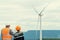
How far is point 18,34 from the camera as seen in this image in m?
25.5

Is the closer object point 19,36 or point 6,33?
point 19,36

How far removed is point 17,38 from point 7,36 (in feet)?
2.62

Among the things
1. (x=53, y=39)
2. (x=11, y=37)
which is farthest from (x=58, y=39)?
(x=11, y=37)

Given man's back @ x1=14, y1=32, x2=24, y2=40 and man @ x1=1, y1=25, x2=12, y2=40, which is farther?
man @ x1=1, y1=25, x2=12, y2=40

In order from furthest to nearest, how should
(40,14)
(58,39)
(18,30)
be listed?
1. (58,39)
2. (40,14)
3. (18,30)

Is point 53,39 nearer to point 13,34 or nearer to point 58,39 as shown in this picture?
point 58,39

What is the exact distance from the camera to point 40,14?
64062 millimetres

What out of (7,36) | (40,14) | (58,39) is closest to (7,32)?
(7,36)

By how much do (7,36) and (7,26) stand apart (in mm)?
827

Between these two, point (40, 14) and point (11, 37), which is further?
point (40, 14)

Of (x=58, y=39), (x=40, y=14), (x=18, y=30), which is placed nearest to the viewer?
(x=18, y=30)

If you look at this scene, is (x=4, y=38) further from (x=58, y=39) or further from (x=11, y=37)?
(x=58, y=39)

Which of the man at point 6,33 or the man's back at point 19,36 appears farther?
the man at point 6,33

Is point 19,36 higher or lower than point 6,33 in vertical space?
A: lower
